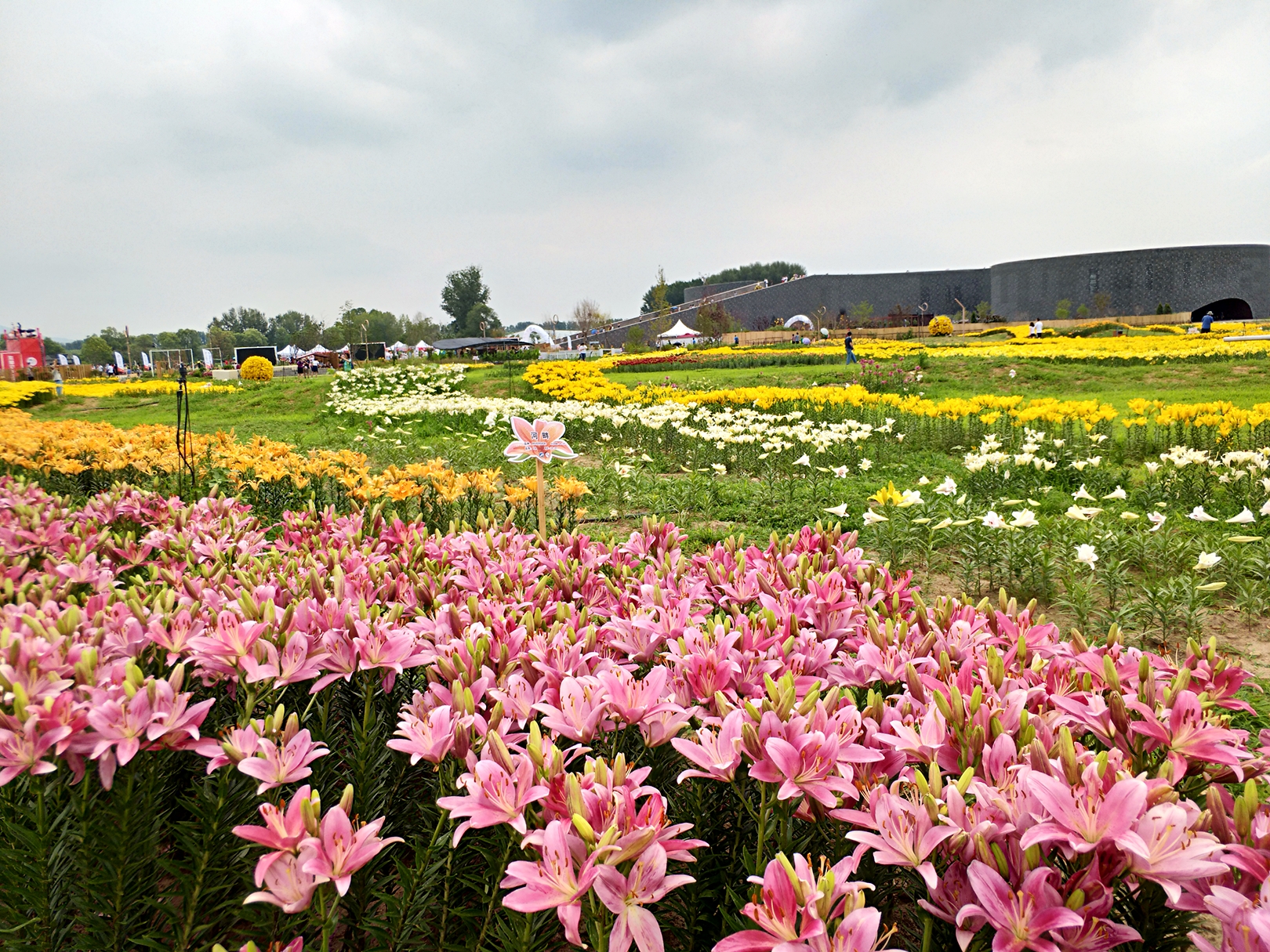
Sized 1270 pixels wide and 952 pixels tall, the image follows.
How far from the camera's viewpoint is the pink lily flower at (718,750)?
115 cm

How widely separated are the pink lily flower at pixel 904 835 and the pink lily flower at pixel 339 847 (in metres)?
0.69

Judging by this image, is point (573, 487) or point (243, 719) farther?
point (573, 487)

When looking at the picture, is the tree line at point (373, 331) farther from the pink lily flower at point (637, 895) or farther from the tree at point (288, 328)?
the pink lily flower at point (637, 895)

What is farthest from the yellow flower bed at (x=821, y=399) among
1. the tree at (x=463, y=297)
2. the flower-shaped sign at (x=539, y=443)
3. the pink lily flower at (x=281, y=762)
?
the tree at (x=463, y=297)

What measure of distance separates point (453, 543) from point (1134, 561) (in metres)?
4.34

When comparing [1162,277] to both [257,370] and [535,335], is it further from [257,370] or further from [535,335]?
[257,370]

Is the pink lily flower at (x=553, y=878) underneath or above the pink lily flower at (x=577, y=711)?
underneath

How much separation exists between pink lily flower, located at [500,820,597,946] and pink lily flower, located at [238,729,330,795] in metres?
0.44

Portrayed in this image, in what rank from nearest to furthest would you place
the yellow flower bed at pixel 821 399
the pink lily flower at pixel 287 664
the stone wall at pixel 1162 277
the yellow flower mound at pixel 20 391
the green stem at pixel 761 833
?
1. the green stem at pixel 761 833
2. the pink lily flower at pixel 287 664
3. the yellow flower bed at pixel 821 399
4. the yellow flower mound at pixel 20 391
5. the stone wall at pixel 1162 277

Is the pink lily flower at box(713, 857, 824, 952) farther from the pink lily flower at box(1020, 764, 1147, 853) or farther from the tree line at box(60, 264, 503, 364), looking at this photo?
the tree line at box(60, 264, 503, 364)

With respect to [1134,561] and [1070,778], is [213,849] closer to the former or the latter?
[1070,778]

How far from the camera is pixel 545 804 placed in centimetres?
109

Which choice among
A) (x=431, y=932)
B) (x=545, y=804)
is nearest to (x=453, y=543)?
(x=431, y=932)

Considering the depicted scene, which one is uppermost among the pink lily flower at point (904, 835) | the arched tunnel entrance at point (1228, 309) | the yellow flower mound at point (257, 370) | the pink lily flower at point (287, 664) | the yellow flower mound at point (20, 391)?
the arched tunnel entrance at point (1228, 309)
